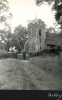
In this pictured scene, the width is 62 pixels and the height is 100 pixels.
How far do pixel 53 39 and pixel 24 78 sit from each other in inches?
44.0

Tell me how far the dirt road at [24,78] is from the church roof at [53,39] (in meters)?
0.69

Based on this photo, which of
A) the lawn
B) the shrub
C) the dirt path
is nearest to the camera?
the dirt path

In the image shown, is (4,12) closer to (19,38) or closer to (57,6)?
(19,38)

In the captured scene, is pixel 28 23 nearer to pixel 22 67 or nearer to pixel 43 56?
pixel 43 56

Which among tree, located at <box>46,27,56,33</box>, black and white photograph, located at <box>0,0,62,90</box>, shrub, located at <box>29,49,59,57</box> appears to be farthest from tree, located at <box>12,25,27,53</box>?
tree, located at <box>46,27,56,33</box>

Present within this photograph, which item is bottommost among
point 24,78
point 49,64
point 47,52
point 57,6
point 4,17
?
point 24,78

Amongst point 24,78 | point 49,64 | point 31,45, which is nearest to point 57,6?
point 31,45

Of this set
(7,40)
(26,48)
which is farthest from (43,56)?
(7,40)

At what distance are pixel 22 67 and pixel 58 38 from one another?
1069mm

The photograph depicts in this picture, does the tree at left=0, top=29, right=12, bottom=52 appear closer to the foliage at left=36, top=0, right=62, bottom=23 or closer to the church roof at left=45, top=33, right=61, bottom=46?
the church roof at left=45, top=33, right=61, bottom=46

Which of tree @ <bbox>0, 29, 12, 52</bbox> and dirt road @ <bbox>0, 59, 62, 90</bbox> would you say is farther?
tree @ <bbox>0, 29, 12, 52</bbox>

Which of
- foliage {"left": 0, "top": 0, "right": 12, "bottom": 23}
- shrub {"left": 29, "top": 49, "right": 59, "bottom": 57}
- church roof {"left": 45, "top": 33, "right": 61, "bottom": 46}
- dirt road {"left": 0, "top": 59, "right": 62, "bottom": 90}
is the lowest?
dirt road {"left": 0, "top": 59, "right": 62, "bottom": 90}

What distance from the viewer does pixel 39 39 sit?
226 centimetres

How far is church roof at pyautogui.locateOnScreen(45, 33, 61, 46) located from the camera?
2.19 meters
